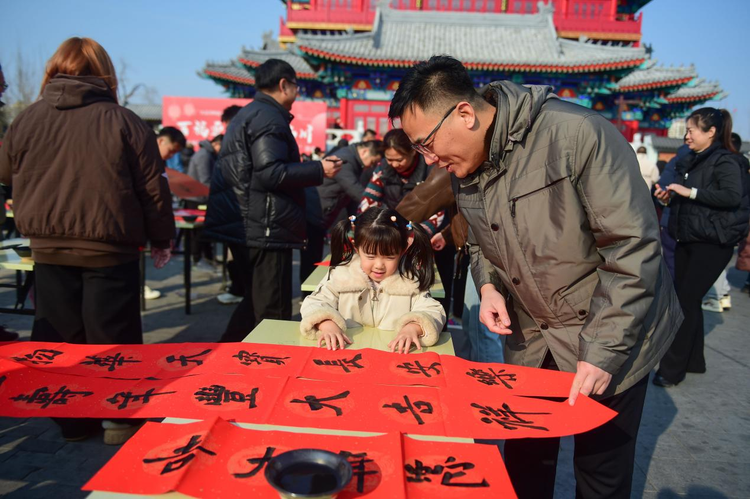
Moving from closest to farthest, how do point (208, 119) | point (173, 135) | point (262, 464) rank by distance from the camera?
point (262, 464) < point (173, 135) < point (208, 119)

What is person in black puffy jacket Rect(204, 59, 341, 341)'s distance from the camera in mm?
3111

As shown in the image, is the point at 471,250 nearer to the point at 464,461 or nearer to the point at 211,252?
the point at 464,461

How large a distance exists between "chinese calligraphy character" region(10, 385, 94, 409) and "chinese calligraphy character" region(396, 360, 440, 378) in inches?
36.0

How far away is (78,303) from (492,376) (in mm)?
1997

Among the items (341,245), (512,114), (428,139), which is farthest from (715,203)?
(428,139)

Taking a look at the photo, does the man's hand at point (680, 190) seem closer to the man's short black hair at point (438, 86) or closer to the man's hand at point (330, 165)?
the man's hand at point (330, 165)

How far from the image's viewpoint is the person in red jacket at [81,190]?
233 centimetres

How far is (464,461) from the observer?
115 centimetres

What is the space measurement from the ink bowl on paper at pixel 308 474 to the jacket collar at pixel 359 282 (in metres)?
1.28

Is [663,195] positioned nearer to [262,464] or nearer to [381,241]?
[381,241]

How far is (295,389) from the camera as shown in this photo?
4.93ft

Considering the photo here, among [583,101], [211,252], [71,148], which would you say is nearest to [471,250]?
[71,148]

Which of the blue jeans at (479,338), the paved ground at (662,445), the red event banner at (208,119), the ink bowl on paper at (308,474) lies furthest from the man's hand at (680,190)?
the red event banner at (208,119)

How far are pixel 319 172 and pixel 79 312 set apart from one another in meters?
1.51
